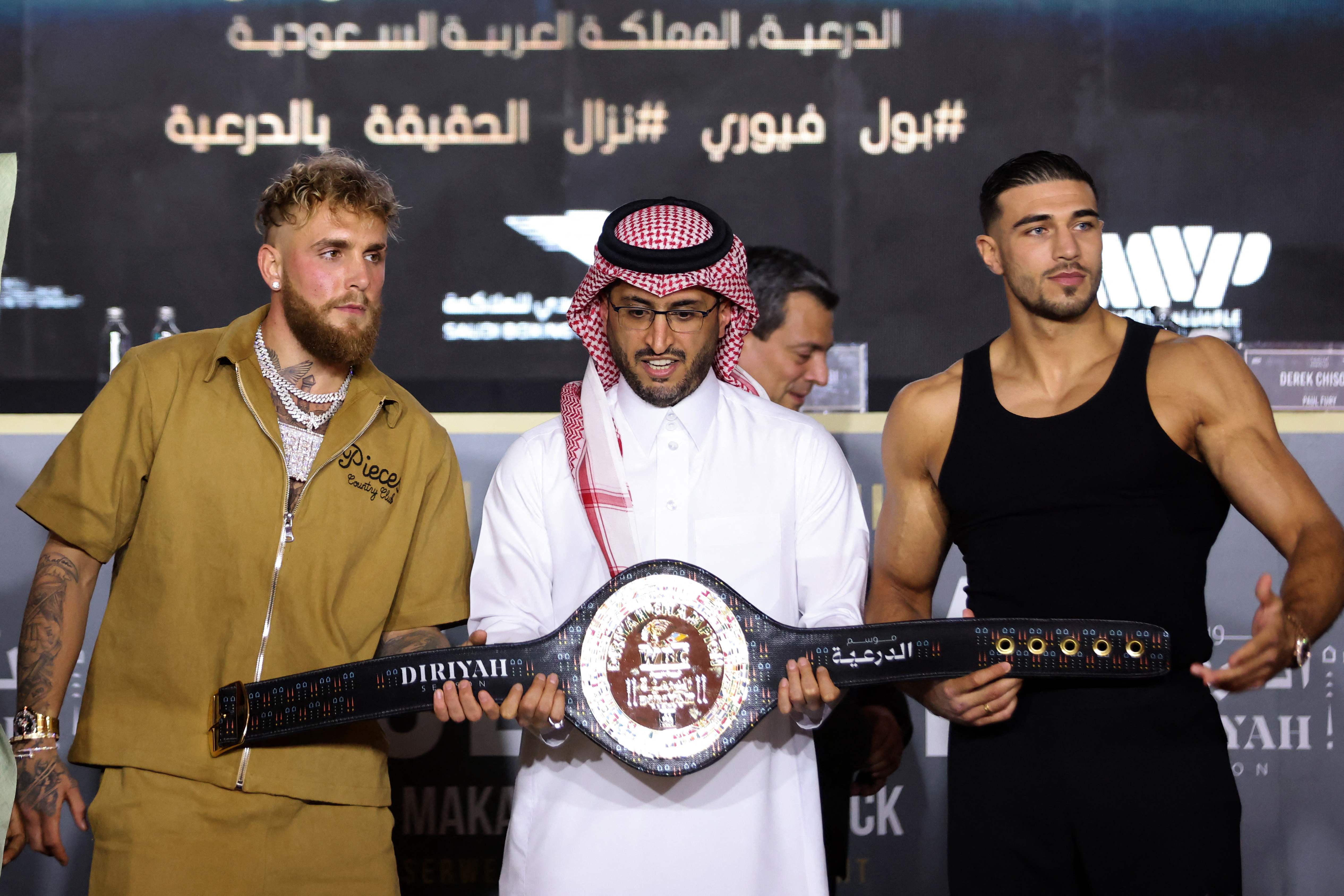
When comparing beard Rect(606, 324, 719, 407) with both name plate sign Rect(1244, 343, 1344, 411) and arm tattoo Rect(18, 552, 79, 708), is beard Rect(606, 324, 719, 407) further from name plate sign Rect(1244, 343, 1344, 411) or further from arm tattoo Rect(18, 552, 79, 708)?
name plate sign Rect(1244, 343, 1344, 411)

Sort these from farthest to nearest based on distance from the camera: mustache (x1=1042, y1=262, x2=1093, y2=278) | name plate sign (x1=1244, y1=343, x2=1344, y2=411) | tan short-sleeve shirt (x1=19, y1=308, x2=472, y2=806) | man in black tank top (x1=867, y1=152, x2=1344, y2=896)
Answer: name plate sign (x1=1244, y1=343, x2=1344, y2=411), mustache (x1=1042, y1=262, x2=1093, y2=278), tan short-sleeve shirt (x1=19, y1=308, x2=472, y2=806), man in black tank top (x1=867, y1=152, x2=1344, y2=896)

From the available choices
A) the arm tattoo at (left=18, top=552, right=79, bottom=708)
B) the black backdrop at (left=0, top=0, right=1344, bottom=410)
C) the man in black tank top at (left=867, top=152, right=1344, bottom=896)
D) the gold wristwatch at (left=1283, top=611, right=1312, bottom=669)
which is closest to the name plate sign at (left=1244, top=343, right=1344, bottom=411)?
the black backdrop at (left=0, top=0, right=1344, bottom=410)

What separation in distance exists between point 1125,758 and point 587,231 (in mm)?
4158

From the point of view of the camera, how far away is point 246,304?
5629 mm

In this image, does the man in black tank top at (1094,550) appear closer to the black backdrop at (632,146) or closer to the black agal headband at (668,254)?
the black agal headband at (668,254)

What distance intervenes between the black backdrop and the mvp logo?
56 mm

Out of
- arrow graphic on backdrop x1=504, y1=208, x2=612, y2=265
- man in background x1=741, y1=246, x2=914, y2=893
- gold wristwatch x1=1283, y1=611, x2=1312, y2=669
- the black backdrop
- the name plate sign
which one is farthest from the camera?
arrow graphic on backdrop x1=504, y1=208, x2=612, y2=265

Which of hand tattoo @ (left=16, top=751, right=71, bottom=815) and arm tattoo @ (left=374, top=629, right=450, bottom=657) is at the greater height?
arm tattoo @ (left=374, top=629, right=450, bottom=657)

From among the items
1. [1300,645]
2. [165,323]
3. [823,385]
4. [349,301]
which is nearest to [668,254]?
[349,301]

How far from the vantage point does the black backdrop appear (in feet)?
18.1

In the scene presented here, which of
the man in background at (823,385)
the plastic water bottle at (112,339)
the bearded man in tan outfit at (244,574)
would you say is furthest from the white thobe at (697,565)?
the plastic water bottle at (112,339)

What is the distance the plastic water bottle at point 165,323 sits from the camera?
5363 millimetres

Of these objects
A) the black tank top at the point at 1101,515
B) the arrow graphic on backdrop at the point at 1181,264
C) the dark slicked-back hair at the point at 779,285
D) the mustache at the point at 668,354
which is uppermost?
the arrow graphic on backdrop at the point at 1181,264

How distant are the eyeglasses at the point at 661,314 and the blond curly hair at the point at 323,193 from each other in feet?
1.78
